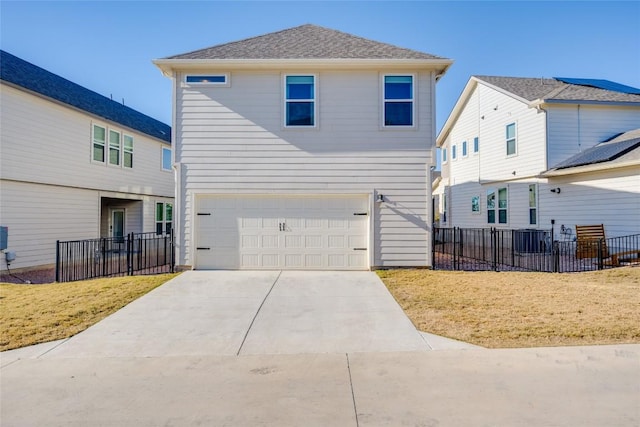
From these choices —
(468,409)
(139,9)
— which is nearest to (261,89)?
(139,9)

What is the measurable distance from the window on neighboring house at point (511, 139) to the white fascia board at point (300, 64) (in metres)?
7.60

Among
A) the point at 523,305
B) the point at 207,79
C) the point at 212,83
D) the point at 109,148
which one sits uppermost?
the point at 207,79

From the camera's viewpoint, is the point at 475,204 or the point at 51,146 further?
the point at 475,204

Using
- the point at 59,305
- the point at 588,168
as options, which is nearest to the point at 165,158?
the point at 59,305

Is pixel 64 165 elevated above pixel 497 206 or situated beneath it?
elevated above

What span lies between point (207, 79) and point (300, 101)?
275cm

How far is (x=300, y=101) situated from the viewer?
9.95 meters

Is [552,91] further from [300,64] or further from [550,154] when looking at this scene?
[300,64]

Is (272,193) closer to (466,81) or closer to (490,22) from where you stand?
(490,22)

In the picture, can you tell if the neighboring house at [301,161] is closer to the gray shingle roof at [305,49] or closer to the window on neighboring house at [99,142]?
the gray shingle roof at [305,49]

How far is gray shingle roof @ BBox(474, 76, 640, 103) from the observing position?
14016 millimetres

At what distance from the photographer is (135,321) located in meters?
5.81

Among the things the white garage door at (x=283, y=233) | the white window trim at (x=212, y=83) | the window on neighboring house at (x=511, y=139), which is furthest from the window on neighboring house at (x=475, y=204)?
the white window trim at (x=212, y=83)

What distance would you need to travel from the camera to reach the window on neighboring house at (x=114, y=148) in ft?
48.3
